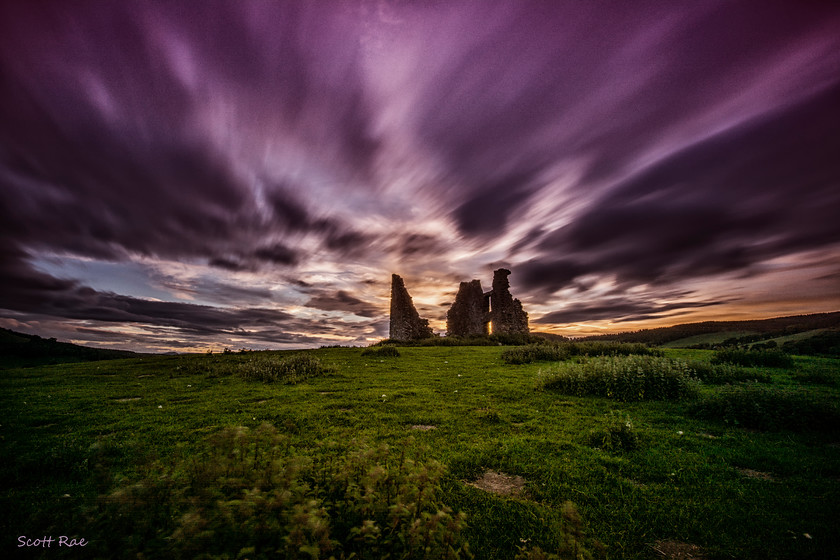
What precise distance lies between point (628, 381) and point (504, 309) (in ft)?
113

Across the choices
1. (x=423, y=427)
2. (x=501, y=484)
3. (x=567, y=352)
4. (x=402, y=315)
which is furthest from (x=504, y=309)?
(x=501, y=484)

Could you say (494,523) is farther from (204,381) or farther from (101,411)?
(204,381)

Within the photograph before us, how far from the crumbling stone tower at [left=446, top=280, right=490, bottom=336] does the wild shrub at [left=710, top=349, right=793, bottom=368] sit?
104ft

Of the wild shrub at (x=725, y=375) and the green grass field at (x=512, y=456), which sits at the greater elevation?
the wild shrub at (x=725, y=375)

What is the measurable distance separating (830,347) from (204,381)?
120 feet

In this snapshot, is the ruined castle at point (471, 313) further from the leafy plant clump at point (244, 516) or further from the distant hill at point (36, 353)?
the leafy plant clump at point (244, 516)

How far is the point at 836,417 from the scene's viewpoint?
6.68 meters

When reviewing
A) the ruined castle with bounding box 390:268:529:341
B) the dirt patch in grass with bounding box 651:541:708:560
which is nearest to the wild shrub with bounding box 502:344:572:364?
the dirt patch in grass with bounding box 651:541:708:560

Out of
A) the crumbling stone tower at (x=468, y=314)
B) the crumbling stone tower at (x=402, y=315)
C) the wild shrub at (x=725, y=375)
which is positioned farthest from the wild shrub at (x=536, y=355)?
the crumbling stone tower at (x=468, y=314)

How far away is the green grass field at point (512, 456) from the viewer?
3656mm

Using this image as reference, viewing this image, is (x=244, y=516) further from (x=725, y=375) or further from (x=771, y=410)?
(x=725, y=375)

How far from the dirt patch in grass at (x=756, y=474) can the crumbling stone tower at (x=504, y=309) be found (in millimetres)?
38466

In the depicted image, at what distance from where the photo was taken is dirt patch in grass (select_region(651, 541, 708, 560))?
3.57 metres

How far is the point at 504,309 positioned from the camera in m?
44.2
